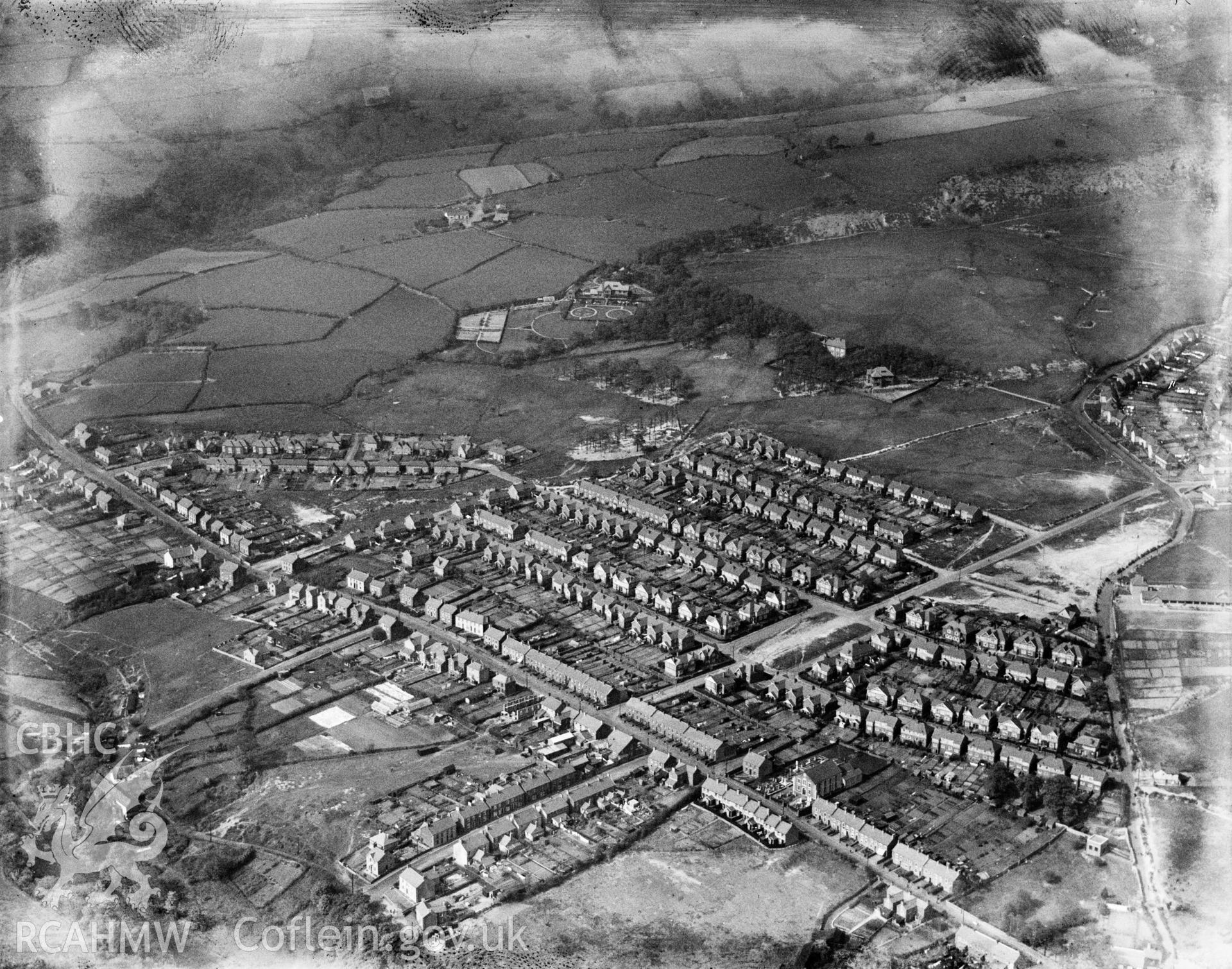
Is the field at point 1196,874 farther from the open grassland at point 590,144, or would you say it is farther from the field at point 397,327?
the open grassland at point 590,144

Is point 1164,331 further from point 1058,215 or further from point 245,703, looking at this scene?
point 245,703

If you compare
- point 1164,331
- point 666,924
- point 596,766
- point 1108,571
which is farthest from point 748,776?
point 1164,331

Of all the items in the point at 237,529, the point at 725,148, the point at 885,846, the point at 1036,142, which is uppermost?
the point at 1036,142

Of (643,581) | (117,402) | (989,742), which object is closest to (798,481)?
(643,581)

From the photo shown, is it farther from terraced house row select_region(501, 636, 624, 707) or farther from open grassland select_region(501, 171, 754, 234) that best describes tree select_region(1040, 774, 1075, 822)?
open grassland select_region(501, 171, 754, 234)

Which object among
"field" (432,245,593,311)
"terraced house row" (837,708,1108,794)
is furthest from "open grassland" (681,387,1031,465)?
"terraced house row" (837,708,1108,794)

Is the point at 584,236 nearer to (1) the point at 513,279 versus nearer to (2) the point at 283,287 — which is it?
(1) the point at 513,279
